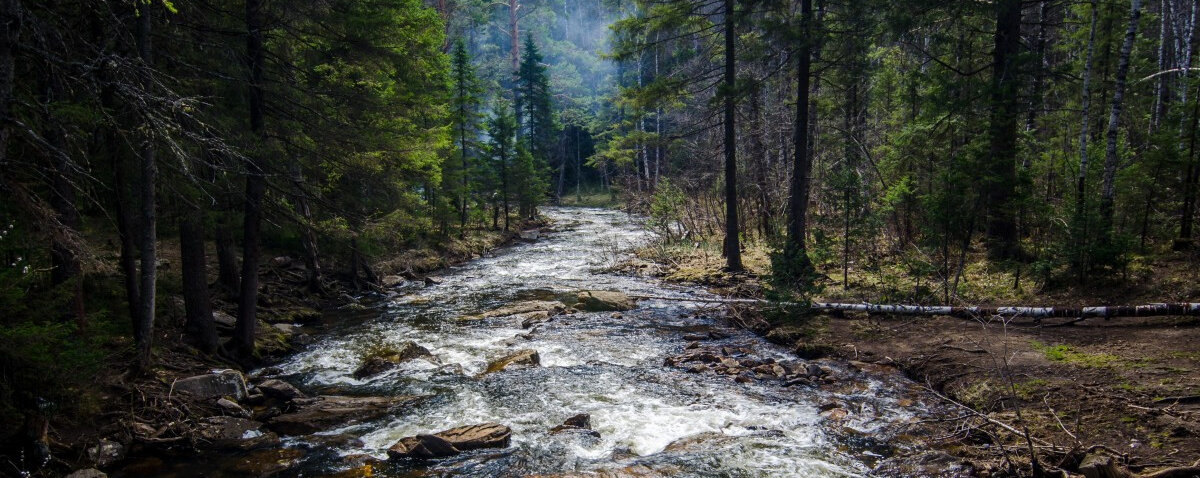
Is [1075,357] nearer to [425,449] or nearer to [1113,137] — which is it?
[1113,137]

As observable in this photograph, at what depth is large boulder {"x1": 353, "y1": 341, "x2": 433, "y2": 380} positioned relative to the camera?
33.3 ft

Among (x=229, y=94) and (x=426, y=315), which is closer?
(x=229, y=94)

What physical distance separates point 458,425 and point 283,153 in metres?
5.58

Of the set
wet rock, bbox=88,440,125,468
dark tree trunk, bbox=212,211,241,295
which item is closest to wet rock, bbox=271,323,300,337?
dark tree trunk, bbox=212,211,241,295

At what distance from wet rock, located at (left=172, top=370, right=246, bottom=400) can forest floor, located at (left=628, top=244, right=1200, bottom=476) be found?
9.33 m

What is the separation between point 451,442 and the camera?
22.7 ft

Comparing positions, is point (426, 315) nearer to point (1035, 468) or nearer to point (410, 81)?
point (410, 81)

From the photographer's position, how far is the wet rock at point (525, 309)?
14.4 m

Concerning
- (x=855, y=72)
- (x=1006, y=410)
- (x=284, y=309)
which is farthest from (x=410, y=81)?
(x=1006, y=410)

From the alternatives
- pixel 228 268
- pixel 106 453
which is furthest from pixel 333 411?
pixel 228 268

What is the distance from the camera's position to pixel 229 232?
10.7 metres

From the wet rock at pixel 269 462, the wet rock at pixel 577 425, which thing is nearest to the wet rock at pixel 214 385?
the wet rock at pixel 269 462

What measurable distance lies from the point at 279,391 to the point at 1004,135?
14636 millimetres

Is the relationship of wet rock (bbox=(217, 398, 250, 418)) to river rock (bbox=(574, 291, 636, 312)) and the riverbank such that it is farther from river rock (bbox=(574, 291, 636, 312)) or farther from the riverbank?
river rock (bbox=(574, 291, 636, 312))
